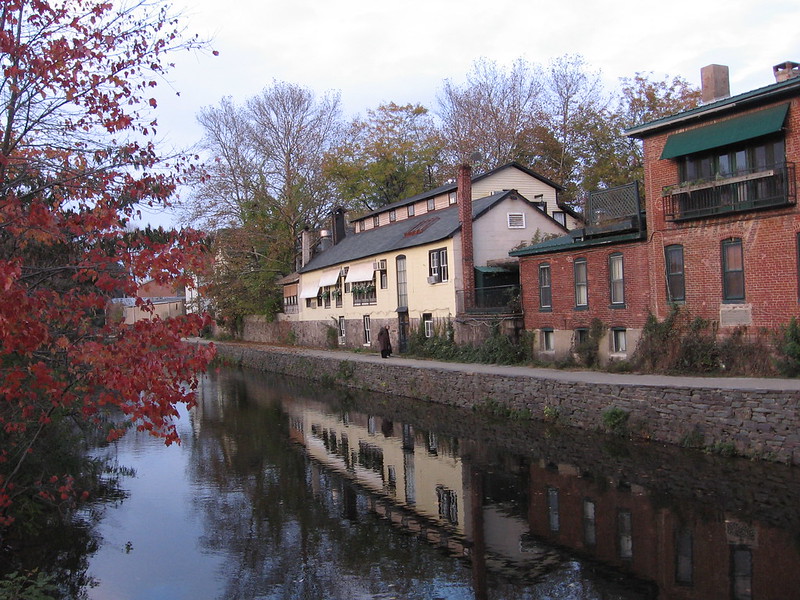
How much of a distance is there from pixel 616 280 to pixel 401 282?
1328 cm

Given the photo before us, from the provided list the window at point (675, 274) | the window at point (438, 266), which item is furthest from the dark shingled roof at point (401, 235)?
the window at point (675, 274)

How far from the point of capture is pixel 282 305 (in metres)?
50.4

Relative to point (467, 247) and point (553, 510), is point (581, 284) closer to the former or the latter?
point (467, 247)

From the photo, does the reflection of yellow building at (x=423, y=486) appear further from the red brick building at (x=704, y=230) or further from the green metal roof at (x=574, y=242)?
the green metal roof at (x=574, y=242)

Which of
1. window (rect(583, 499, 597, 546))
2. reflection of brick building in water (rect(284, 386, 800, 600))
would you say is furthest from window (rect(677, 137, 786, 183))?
window (rect(583, 499, 597, 546))

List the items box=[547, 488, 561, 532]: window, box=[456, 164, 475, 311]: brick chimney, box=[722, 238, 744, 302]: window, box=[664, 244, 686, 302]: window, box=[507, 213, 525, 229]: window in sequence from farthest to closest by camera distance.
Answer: box=[507, 213, 525, 229]: window → box=[456, 164, 475, 311]: brick chimney → box=[664, 244, 686, 302]: window → box=[722, 238, 744, 302]: window → box=[547, 488, 561, 532]: window

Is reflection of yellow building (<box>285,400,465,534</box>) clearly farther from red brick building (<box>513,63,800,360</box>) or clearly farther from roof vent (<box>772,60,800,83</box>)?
roof vent (<box>772,60,800,83</box>)

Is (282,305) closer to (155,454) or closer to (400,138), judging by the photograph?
(400,138)

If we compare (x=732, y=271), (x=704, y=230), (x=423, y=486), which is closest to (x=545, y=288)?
(x=704, y=230)

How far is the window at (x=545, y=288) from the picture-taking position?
24797 millimetres

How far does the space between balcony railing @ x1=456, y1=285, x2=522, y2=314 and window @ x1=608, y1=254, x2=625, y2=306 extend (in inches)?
186

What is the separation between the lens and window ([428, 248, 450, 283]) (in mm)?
30172

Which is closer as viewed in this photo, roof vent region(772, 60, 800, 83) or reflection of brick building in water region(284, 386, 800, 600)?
reflection of brick building in water region(284, 386, 800, 600)

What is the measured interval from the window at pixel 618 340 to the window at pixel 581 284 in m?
1.44
